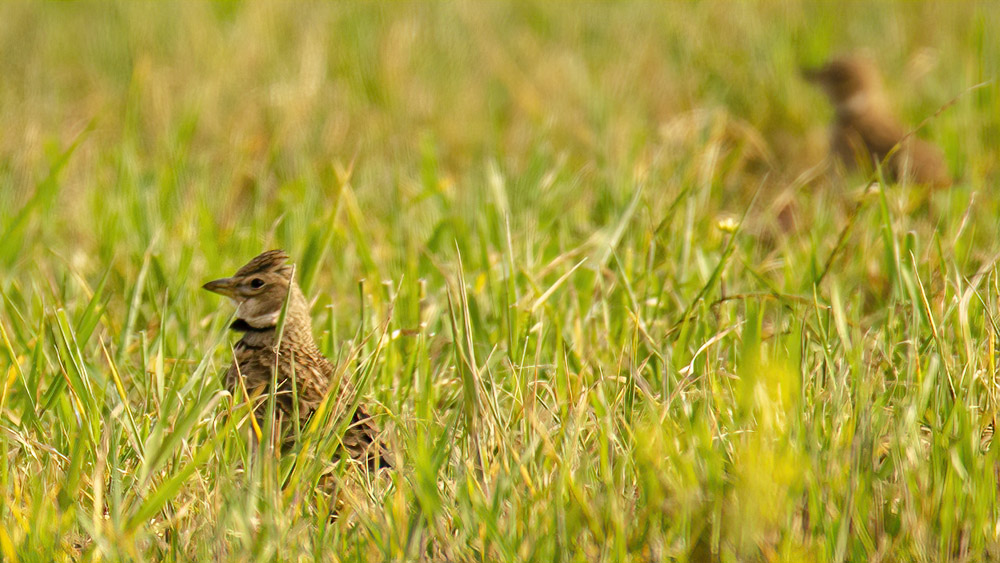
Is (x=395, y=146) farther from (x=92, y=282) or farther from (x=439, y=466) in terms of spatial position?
(x=439, y=466)

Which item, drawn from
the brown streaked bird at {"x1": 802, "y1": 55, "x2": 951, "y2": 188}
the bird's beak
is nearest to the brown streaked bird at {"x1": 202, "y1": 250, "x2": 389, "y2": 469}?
the bird's beak

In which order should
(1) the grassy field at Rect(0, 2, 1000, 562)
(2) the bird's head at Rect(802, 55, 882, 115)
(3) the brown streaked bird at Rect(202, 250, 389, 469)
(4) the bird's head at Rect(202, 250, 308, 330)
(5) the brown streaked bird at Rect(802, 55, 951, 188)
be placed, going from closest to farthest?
(1) the grassy field at Rect(0, 2, 1000, 562) < (3) the brown streaked bird at Rect(202, 250, 389, 469) < (4) the bird's head at Rect(202, 250, 308, 330) < (5) the brown streaked bird at Rect(802, 55, 951, 188) < (2) the bird's head at Rect(802, 55, 882, 115)

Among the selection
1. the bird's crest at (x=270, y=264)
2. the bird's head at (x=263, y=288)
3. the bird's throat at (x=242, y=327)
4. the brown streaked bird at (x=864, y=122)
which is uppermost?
the bird's crest at (x=270, y=264)

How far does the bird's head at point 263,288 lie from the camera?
3170mm

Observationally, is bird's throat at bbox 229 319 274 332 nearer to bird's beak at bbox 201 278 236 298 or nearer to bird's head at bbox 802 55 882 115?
bird's beak at bbox 201 278 236 298

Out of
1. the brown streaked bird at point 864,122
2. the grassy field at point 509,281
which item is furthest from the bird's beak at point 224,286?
the brown streaked bird at point 864,122

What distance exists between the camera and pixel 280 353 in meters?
2.95

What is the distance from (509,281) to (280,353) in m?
0.75

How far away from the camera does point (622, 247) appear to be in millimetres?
4281

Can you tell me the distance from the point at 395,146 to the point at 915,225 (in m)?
2.64

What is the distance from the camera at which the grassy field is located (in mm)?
2305

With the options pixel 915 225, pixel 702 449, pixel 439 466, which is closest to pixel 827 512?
pixel 702 449

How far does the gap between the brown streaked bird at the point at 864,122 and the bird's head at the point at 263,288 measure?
3.00m

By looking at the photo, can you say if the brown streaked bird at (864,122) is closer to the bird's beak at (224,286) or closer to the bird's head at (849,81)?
the bird's head at (849,81)
